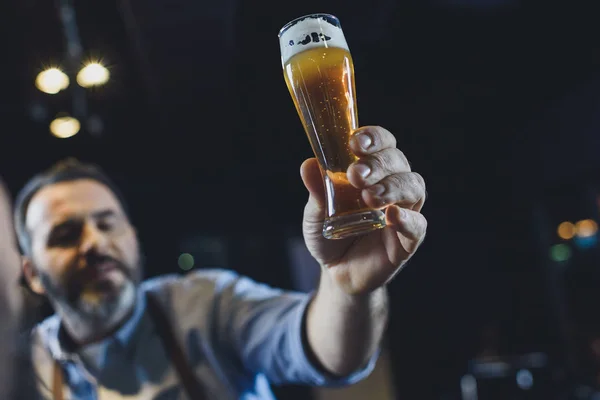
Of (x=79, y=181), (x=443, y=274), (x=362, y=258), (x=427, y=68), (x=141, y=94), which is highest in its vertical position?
(x=141, y=94)

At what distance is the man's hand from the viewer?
94cm

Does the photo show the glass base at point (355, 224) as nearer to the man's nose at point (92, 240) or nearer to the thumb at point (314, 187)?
the thumb at point (314, 187)

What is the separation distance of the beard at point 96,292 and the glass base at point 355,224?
0.99 metres

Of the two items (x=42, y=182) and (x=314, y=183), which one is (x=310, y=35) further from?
(x=42, y=182)

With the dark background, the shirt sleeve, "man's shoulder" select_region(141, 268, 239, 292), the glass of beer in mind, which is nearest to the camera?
the glass of beer

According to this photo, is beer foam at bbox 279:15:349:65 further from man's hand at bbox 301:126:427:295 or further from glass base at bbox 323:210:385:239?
glass base at bbox 323:210:385:239

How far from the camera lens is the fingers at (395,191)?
3.05 ft

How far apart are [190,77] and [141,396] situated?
9.30ft

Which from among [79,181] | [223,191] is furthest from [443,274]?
[79,181]

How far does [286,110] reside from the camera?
17.1 ft

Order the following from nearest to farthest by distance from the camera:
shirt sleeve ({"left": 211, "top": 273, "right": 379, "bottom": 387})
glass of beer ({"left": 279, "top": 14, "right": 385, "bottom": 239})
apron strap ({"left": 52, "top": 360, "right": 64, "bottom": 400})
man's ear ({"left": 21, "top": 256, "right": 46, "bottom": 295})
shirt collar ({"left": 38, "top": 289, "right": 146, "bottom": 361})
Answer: glass of beer ({"left": 279, "top": 14, "right": 385, "bottom": 239}) < shirt sleeve ({"left": 211, "top": 273, "right": 379, "bottom": 387}) < apron strap ({"left": 52, "top": 360, "right": 64, "bottom": 400}) < shirt collar ({"left": 38, "top": 289, "right": 146, "bottom": 361}) < man's ear ({"left": 21, "top": 256, "right": 46, "bottom": 295})

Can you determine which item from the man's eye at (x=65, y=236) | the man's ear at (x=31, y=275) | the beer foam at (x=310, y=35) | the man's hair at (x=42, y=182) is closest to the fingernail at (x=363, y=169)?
the beer foam at (x=310, y=35)

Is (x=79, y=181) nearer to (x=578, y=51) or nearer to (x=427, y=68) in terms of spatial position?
(x=427, y=68)

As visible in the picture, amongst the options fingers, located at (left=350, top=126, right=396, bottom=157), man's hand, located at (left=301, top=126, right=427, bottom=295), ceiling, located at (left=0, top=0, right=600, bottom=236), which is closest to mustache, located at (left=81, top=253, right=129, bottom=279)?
man's hand, located at (left=301, top=126, right=427, bottom=295)
